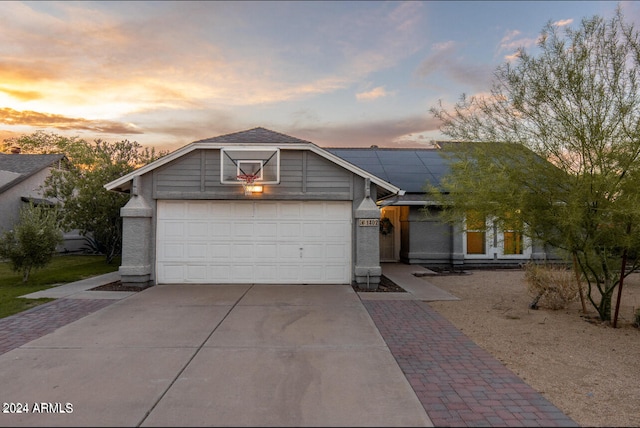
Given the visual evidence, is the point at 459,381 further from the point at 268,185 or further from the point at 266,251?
the point at 268,185

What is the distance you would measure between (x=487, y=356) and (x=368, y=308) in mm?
3027

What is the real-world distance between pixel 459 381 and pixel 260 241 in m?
7.23

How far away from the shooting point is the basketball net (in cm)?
998

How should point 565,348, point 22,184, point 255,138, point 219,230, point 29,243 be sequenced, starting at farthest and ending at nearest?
point 22,184
point 255,138
point 219,230
point 29,243
point 565,348

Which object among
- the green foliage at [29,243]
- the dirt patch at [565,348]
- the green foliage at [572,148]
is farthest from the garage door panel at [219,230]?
the green foliage at [572,148]

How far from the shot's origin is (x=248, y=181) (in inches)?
393

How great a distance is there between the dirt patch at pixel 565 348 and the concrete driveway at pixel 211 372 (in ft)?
5.74

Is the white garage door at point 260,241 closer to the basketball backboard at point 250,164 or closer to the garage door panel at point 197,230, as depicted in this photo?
the garage door panel at point 197,230

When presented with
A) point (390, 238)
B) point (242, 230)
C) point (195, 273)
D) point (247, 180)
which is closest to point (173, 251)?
point (195, 273)

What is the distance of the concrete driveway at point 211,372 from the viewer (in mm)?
3336

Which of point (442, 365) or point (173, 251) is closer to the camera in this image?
point (442, 365)

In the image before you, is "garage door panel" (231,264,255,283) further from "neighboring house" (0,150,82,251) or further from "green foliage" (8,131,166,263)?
"neighboring house" (0,150,82,251)

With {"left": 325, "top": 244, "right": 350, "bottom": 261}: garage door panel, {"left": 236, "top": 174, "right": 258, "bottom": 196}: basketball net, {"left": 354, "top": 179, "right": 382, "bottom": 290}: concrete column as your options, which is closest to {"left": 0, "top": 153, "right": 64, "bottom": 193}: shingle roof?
{"left": 236, "top": 174, "right": 258, "bottom": 196}: basketball net

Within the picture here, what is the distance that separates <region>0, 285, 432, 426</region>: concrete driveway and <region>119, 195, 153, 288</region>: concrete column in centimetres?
268
